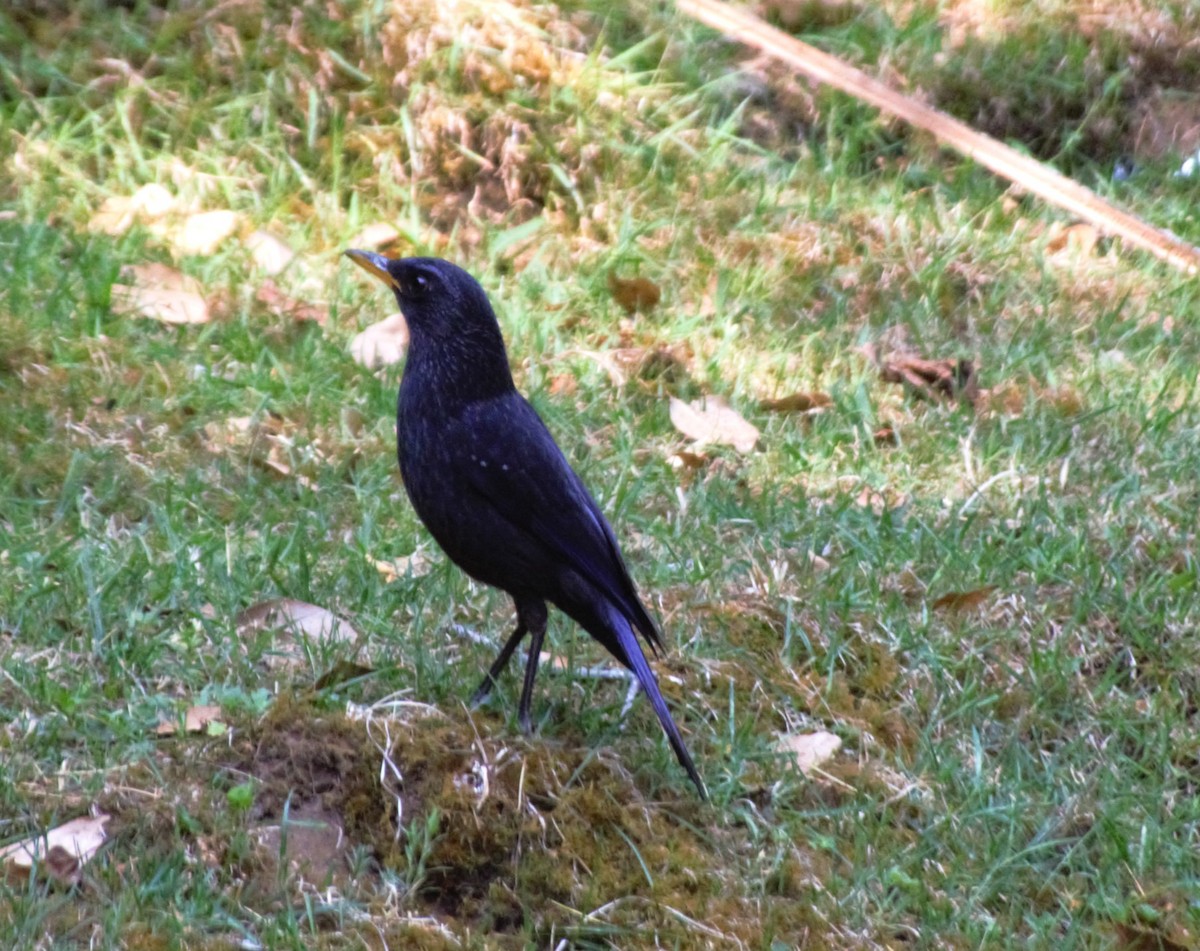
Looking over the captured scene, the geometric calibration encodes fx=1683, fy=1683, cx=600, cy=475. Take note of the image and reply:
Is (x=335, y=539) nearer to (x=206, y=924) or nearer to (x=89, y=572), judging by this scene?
(x=89, y=572)

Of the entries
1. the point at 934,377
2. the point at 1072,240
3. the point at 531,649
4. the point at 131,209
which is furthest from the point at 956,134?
the point at 531,649

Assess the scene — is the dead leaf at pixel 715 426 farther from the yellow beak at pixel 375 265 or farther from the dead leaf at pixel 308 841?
the dead leaf at pixel 308 841

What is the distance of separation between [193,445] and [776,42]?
3.39 meters

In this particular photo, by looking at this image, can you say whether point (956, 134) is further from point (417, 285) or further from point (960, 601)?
point (417, 285)

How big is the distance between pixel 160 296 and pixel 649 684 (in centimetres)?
281

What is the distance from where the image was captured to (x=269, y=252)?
6.03m

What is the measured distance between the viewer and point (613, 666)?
4.25 m

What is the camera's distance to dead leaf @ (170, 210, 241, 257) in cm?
602

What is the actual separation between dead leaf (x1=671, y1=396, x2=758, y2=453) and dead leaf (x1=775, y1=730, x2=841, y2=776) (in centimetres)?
154

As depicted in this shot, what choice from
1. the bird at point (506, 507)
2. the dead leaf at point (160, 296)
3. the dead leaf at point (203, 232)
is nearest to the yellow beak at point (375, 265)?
the bird at point (506, 507)

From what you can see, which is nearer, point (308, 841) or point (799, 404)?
point (308, 841)

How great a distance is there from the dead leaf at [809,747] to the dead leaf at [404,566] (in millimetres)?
1102

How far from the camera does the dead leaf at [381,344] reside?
565 cm

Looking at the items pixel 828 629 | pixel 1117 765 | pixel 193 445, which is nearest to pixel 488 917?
pixel 828 629
